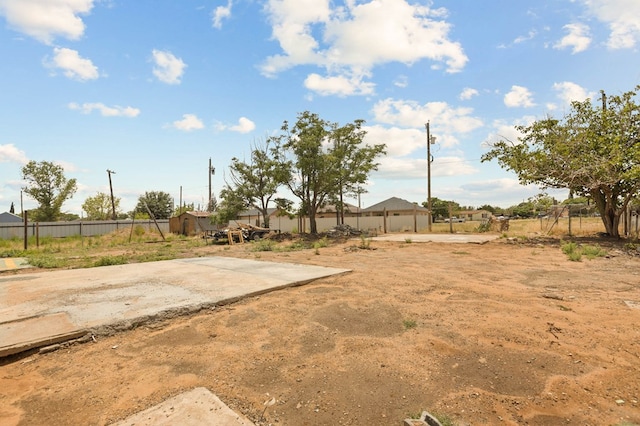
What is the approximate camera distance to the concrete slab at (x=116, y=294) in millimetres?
3916

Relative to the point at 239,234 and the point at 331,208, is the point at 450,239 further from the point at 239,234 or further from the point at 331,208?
the point at 331,208

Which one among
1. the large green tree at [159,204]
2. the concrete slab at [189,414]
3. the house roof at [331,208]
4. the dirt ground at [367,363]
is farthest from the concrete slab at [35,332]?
the large green tree at [159,204]

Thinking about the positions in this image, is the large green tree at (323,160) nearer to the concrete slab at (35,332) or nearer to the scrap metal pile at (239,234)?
the scrap metal pile at (239,234)

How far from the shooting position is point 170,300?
499 centimetres

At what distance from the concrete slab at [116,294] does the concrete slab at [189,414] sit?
1.98 meters

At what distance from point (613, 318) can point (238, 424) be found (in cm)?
458

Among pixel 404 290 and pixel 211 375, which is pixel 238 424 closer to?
pixel 211 375

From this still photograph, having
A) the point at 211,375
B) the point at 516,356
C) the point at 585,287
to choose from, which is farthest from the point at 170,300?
the point at 585,287

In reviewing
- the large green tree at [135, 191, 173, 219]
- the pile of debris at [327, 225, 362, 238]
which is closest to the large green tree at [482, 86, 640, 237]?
the pile of debris at [327, 225, 362, 238]

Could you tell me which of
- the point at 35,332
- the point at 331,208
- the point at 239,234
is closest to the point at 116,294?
the point at 35,332

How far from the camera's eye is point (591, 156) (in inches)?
507

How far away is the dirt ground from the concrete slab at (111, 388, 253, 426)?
0.11 meters

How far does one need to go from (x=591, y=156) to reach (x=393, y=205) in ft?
92.3

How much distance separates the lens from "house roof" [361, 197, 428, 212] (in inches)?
1576
